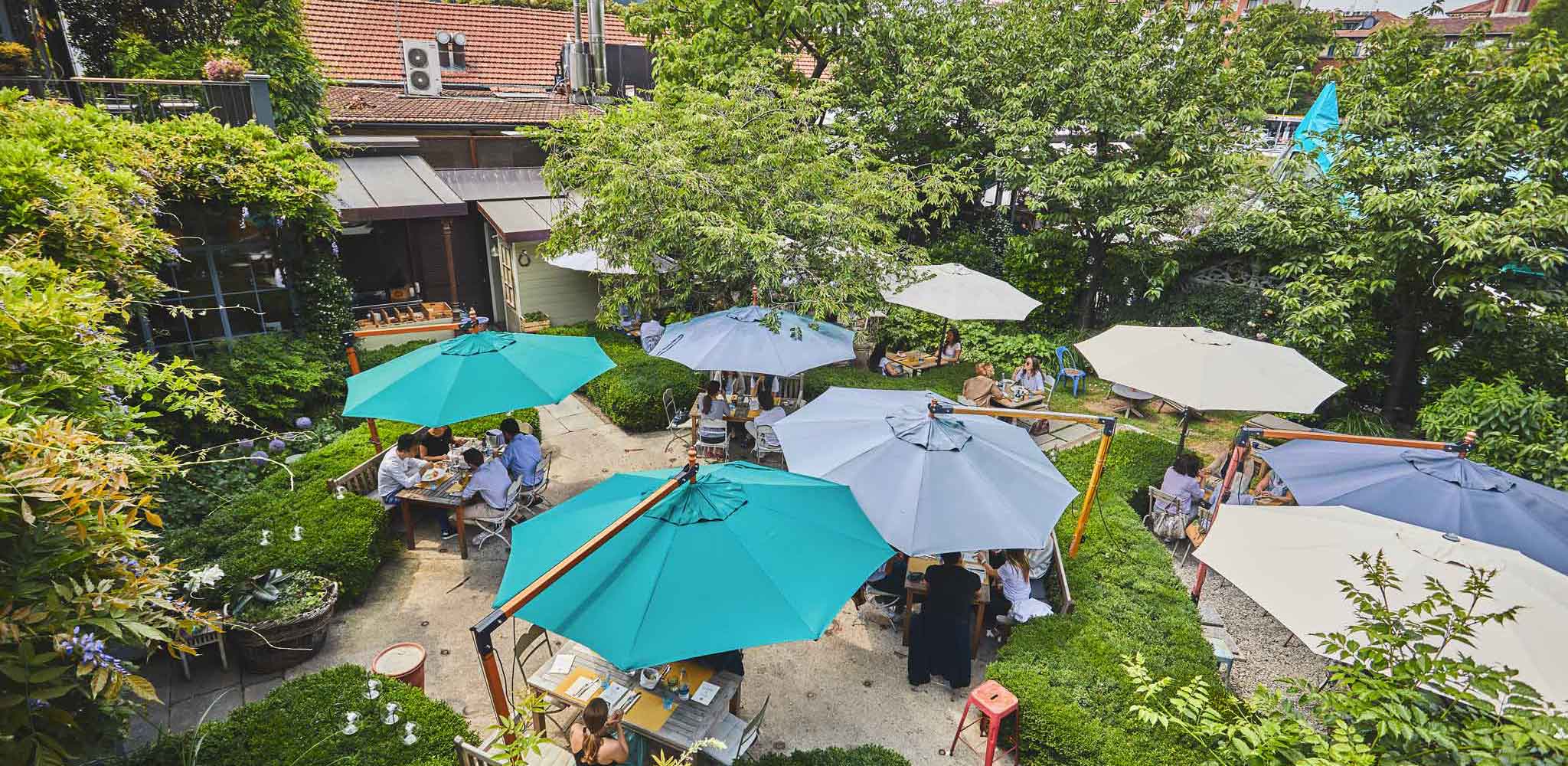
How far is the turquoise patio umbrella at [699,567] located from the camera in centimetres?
444

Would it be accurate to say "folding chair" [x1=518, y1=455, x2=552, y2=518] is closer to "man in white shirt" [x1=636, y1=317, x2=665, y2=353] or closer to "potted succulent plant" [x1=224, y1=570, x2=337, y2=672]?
"potted succulent plant" [x1=224, y1=570, x2=337, y2=672]

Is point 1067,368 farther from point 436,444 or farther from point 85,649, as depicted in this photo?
point 85,649

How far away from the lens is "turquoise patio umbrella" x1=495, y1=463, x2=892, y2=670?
14.6 ft

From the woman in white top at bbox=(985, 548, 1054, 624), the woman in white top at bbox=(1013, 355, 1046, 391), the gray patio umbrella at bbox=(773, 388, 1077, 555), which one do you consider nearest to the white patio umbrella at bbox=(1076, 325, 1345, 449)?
the woman in white top at bbox=(1013, 355, 1046, 391)

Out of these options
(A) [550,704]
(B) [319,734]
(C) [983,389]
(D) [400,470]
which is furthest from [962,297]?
(B) [319,734]

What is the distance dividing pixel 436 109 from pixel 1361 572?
18.9 m

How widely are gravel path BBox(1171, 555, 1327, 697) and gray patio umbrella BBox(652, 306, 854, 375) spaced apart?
17.8 feet

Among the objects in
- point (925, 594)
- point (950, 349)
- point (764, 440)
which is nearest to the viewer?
point (925, 594)

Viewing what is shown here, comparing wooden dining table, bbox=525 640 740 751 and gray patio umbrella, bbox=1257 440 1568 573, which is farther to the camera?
gray patio umbrella, bbox=1257 440 1568 573

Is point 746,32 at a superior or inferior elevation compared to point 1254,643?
superior

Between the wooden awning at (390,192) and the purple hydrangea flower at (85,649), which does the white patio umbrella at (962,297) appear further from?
the purple hydrangea flower at (85,649)

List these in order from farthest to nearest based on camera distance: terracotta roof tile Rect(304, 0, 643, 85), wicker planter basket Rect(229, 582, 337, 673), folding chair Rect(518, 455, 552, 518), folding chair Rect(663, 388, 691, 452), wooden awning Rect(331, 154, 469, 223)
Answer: terracotta roof tile Rect(304, 0, 643, 85)
wooden awning Rect(331, 154, 469, 223)
folding chair Rect(663, 388, 691, 452)
folding chair Rect(518, 455, 552, 518)
wicker planter basket Rect(229, 582, 337, 673)

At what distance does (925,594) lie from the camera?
23.6 feet

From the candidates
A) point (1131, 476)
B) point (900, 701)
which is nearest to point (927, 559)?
point (900, 701)
